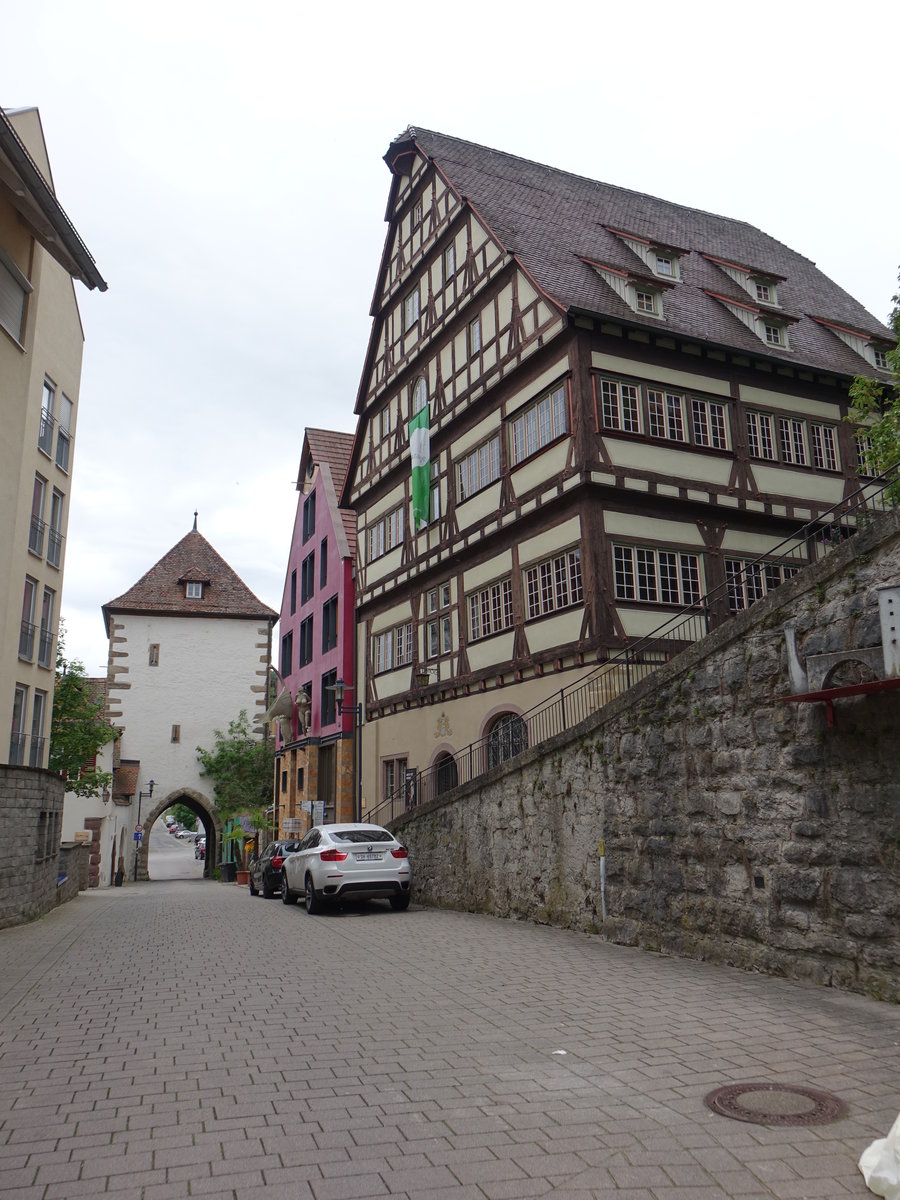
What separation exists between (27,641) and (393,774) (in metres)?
9.91

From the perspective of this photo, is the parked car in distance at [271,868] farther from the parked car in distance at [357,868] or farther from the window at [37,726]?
the parked car in distance at [357,868]

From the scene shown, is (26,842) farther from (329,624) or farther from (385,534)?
(329,624)

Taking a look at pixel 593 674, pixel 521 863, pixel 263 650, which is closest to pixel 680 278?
pixel 593 674

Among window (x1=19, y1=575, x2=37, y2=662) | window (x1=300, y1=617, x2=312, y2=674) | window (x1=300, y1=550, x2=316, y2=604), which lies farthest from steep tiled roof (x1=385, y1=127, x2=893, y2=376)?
window (x1=300, y1=617, x2=312, y2=674)

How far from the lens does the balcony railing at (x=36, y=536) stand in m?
21.7

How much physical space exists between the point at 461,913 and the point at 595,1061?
10.8 meters

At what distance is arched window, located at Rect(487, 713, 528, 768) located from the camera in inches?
766

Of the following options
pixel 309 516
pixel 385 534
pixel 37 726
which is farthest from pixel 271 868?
pixel 309 516

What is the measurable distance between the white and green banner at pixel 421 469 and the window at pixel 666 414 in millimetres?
7201

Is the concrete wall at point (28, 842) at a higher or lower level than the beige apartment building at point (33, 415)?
lower

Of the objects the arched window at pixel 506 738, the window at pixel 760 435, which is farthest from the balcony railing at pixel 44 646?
the window at pixel 760 435

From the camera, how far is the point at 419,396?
2641cm

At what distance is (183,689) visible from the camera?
47875 mm

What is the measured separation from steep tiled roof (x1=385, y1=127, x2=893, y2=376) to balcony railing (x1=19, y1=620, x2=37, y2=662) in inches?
519
